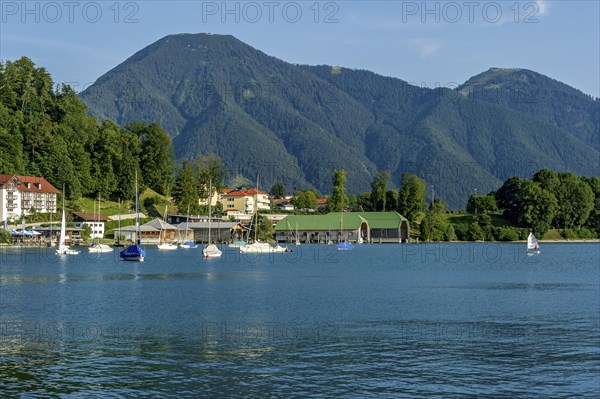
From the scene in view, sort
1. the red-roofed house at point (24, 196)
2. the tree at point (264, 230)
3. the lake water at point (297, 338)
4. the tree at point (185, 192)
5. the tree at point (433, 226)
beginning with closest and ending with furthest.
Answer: the lake water at point (297, 338)
the red-roofed house at point (24, 196)
the tree at point (185, 192)
the tree at point (264, 230)
the tree at point (433, 226)

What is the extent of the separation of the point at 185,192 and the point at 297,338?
469 feet

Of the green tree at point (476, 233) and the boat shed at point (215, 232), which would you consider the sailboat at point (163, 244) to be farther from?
the green tree at point (476, 233)

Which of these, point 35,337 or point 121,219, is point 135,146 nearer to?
point 121,219

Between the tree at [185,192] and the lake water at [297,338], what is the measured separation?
338ft

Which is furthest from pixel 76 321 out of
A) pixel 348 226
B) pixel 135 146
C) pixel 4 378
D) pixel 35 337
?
pixel 348 226

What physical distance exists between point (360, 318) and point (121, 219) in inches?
4932

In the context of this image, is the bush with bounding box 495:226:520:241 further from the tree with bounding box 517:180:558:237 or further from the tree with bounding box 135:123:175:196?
the tree with bounding box 135:123:175:196

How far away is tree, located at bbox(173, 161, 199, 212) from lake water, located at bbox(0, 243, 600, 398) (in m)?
103

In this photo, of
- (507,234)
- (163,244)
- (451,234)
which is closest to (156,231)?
(163,244)

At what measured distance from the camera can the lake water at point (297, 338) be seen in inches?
1088

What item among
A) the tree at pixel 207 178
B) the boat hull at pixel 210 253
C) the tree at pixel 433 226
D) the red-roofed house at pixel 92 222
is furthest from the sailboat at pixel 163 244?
the tree at pixel 433 226

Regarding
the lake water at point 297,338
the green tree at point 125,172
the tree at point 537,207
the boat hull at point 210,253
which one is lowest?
the lake water at point 297,338

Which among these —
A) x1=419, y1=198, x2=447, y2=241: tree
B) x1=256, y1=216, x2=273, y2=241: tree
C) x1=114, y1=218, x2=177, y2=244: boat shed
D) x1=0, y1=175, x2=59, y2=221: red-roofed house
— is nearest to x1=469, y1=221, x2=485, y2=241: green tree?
x1=419, y1=198, x2=447, y2=241: tree

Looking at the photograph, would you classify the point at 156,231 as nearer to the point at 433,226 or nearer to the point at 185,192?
the point at 185,192
